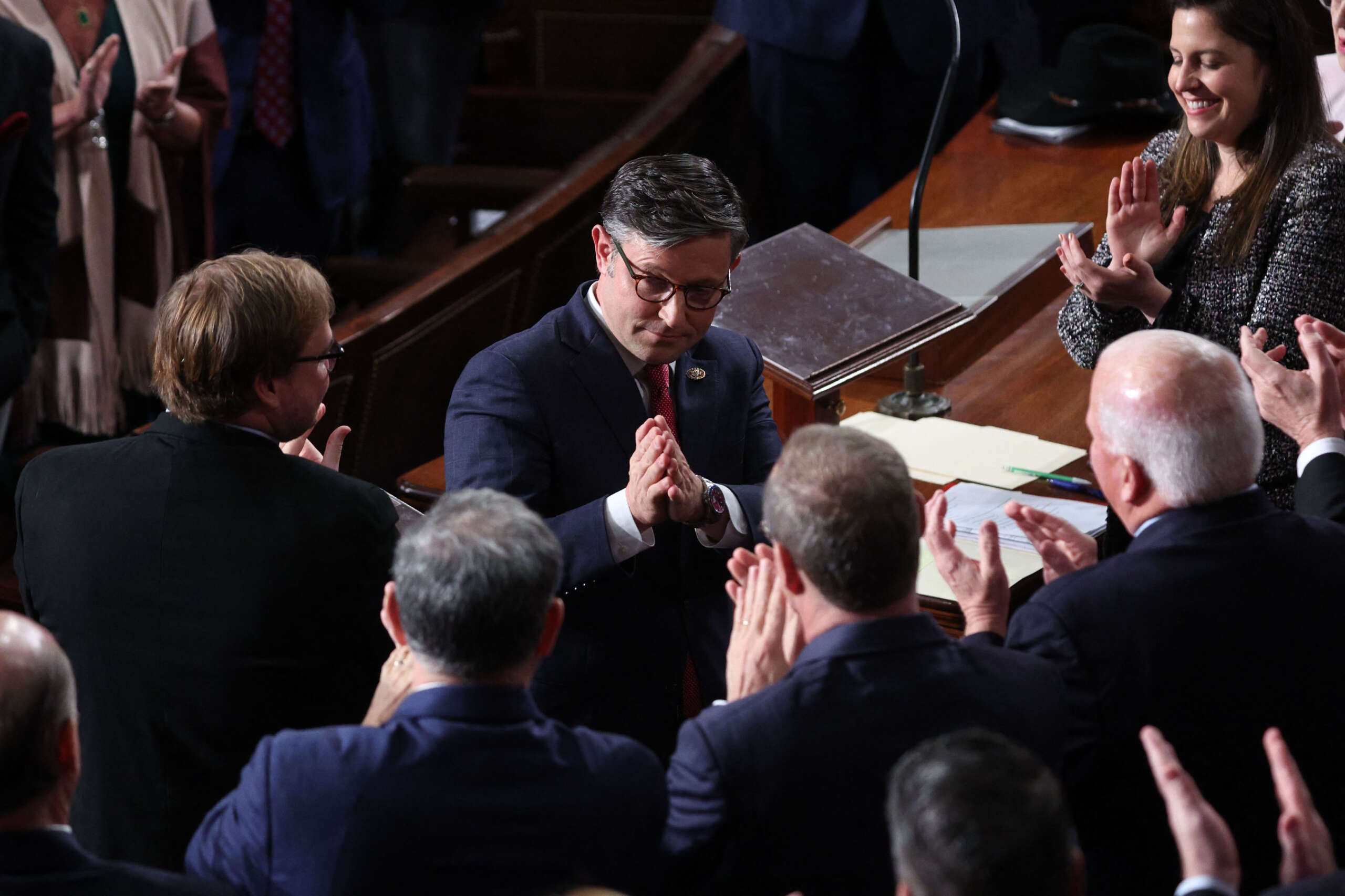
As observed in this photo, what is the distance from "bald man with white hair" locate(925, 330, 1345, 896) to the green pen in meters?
1.08

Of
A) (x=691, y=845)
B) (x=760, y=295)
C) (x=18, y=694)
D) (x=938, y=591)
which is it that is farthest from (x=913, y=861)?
(x=760, y=295)

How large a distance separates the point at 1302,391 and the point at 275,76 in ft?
10.6

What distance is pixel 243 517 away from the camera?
184 centimetres

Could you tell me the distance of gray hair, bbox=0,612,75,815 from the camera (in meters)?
1.46

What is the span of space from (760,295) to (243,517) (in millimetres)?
1350

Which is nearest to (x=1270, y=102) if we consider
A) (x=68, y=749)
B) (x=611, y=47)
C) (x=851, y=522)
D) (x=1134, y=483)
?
(x=1134, y=483)

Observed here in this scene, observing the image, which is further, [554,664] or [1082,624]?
[554,664]

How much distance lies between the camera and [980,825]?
4.00 ft

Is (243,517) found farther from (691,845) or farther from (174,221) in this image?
(174,221)

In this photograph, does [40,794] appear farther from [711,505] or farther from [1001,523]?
[1001,523]

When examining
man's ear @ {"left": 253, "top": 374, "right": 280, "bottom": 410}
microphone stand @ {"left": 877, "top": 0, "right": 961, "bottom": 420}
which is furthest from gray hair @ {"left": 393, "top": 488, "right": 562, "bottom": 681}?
microphone stand @ {"left": 877, "top": 0, "right": 961, "bottom": 420}

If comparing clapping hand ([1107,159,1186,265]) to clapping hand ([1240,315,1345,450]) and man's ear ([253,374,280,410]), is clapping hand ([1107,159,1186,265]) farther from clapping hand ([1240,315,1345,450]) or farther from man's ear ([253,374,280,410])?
man's ear ([253,374,280,410])

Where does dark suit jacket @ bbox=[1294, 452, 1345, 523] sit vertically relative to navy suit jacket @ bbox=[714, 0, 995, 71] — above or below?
below

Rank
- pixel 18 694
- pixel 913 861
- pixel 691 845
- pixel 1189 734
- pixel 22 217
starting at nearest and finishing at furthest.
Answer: pixel 913 861 < pixel 18 694 < pixel 691 845 < pixel 1189 734 < pixel 22 217
